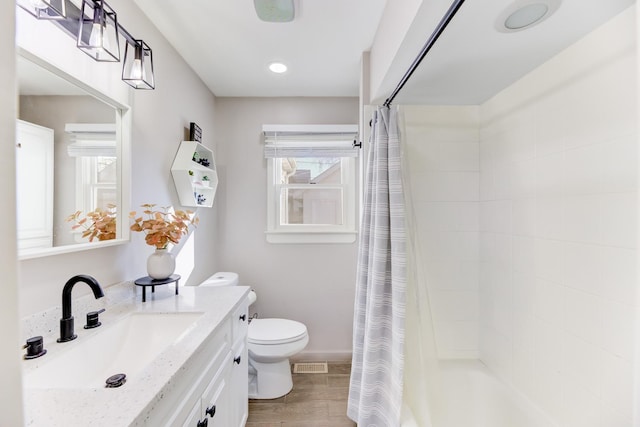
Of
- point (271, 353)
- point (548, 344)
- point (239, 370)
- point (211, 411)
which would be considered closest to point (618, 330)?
point (548, 344)

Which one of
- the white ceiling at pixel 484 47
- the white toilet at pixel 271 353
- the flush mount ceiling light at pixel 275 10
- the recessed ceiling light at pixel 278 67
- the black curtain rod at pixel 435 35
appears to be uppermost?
the recessed ceiling light at pixel 278 67

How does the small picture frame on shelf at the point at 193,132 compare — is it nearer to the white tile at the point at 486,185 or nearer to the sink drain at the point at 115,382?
the sink drain at the point at 115,382

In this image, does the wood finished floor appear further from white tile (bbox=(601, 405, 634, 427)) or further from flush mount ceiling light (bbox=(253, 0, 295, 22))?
flush mount ceiling light (bbox=(253, 0, 295, 22))

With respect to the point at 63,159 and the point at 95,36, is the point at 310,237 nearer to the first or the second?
the point at 63,159

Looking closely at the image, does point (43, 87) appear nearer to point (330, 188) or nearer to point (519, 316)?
point (330, 188)

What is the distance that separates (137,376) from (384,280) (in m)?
1.06

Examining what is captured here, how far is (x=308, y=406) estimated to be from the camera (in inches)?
74.6

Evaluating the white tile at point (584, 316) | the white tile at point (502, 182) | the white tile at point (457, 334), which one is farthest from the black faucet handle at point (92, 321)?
the white tile at point (502, 182)

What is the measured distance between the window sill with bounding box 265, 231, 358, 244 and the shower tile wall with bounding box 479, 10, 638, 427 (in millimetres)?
1128

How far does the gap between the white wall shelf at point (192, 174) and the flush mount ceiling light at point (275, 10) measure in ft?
2.88

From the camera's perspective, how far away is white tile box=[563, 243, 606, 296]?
1.04 metres

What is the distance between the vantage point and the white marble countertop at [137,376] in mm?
609

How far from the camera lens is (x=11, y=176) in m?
0.34

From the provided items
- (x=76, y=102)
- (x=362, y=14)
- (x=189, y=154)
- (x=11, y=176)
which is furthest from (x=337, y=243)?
(x=11, y=176)
